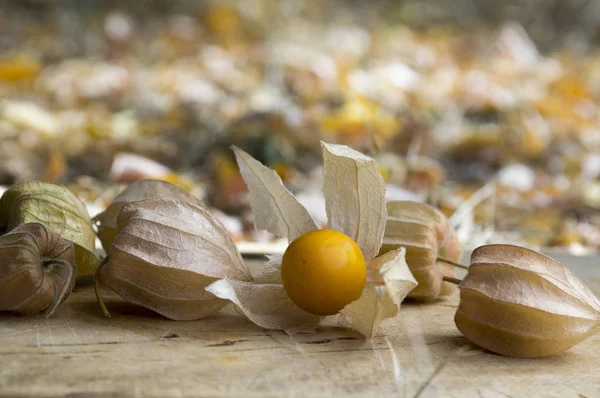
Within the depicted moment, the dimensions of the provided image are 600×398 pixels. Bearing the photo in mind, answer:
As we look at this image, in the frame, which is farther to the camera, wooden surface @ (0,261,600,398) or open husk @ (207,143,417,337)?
open husk @ (207,143,417,337)

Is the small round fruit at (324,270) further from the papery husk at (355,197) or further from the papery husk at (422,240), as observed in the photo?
the papery husk at (422,240)

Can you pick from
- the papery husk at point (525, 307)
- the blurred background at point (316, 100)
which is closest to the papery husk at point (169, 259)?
the papery husk at point (525, 307)

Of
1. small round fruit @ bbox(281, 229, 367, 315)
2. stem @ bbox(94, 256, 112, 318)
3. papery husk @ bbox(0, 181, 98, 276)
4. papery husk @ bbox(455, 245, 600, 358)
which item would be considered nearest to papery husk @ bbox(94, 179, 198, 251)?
papery husk @ bbox(0, 181, 98, 276)

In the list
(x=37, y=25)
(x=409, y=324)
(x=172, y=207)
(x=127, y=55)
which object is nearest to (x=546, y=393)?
(x=409, y=324)

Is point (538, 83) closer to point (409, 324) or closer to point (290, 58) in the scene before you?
point (290, 58)

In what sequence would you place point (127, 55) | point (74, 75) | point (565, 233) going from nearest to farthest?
point (565, 233) < point (74, 75) < point (127, 55)

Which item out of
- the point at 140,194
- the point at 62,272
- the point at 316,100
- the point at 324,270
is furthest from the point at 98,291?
the point at 316,100

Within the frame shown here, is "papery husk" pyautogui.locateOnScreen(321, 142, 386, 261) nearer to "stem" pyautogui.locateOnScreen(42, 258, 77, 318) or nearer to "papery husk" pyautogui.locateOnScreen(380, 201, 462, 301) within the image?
"papery husk" pyautogui.locateOnScreen(380, 201, 462, 301)
